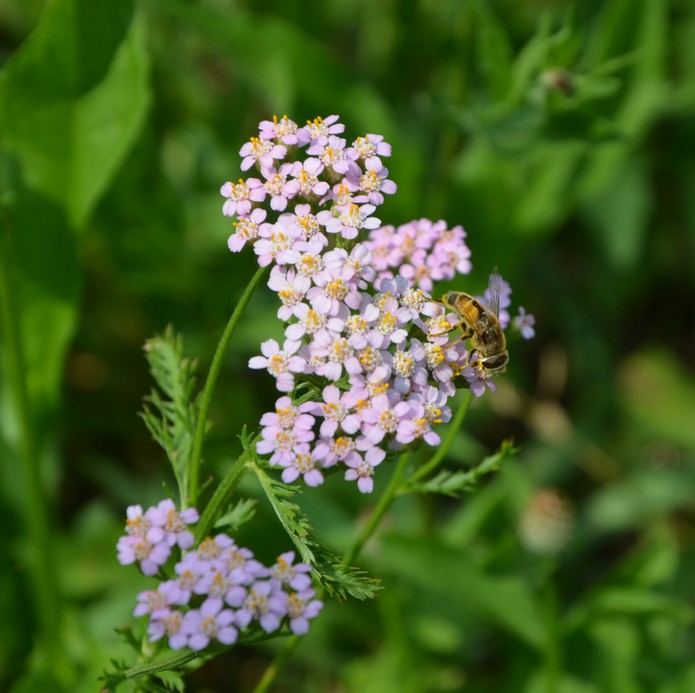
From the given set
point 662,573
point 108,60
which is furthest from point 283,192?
point 662,573

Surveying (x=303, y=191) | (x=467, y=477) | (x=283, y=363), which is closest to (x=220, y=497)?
(x=283, y=363)

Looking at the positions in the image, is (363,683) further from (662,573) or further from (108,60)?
(108,60)

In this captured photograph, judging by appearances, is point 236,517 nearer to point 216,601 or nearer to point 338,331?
point 216,601

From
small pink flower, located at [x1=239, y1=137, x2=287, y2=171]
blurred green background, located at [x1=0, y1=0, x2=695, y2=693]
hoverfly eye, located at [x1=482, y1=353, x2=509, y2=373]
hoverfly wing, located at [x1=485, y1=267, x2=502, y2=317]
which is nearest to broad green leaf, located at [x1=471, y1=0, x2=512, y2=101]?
blurred green background, located at [x1=0, y1=0, x2=695, y2=693]

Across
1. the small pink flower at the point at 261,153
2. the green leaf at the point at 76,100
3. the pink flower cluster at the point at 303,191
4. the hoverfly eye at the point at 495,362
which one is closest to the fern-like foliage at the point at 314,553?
the pink flower cluster at the point at 303,191

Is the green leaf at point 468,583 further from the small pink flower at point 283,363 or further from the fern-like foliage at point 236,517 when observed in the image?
the small pink flower at point 283,363

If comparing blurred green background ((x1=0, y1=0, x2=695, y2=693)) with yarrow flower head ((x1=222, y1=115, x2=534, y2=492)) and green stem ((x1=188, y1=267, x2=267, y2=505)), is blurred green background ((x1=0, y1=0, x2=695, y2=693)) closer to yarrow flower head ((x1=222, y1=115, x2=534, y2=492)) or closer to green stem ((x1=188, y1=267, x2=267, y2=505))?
green stem ((x1=188, y1=267, x2=267, y2=505))
